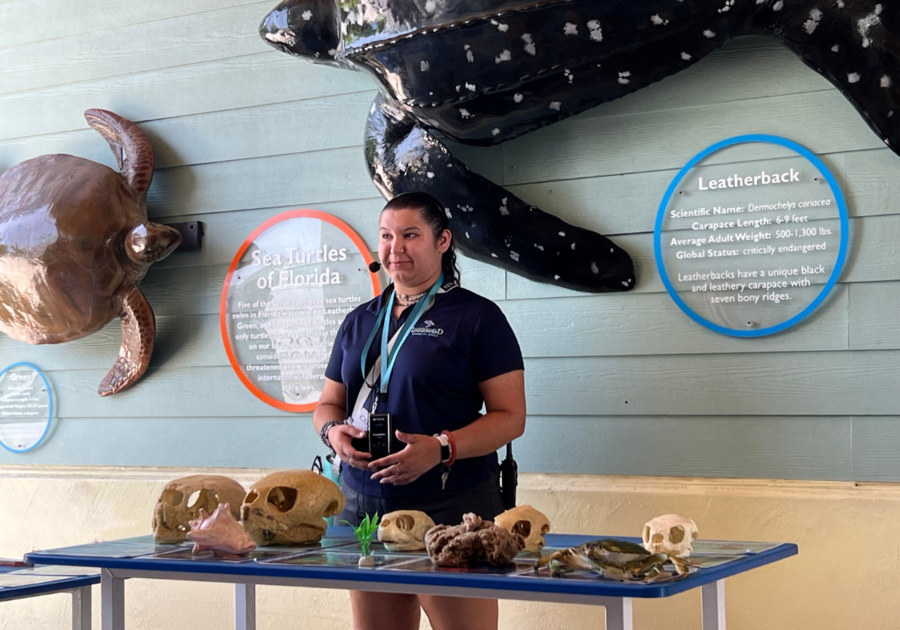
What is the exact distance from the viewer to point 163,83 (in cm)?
312

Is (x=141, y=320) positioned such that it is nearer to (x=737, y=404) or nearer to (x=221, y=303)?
(x=221, y=303)

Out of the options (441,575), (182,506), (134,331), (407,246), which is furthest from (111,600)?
(134,331)

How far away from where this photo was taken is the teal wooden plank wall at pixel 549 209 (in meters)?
2.16

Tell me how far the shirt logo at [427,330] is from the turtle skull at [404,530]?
1.40 ft

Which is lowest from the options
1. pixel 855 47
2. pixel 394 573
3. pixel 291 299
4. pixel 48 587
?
pixel 48 587

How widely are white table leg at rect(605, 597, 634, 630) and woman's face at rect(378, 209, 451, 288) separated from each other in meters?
0.92

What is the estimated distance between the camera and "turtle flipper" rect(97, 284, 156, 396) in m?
3.00

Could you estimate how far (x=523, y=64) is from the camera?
217cm

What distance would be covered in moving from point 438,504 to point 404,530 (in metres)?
0.28

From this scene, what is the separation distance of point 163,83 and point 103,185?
404 mm

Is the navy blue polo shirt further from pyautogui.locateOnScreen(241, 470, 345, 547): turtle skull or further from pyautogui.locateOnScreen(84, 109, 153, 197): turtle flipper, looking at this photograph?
pyautogui.locateOnScreen(84, 109, 153, 197): turtle flipper

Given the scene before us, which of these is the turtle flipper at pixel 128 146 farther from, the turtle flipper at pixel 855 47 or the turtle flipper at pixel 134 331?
the turtle flipper at pixel 855 47

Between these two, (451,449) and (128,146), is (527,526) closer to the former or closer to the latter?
(451,449)

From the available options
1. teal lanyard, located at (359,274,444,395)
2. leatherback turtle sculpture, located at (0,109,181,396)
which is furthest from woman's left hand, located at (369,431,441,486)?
leatherback turtle sculpture, located at (0,109,181,396)
